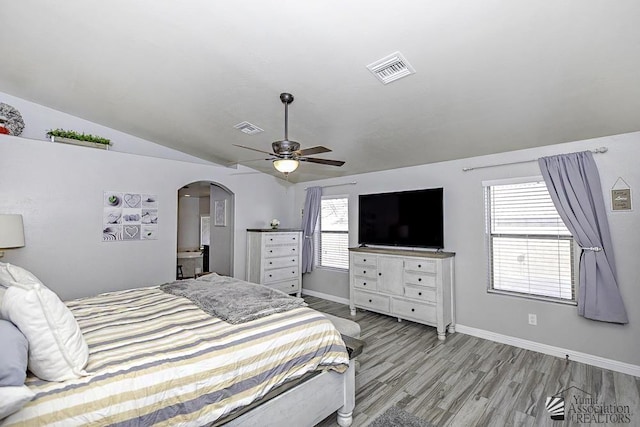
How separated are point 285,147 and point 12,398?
220 cm

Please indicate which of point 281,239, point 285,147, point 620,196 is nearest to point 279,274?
point 281,239

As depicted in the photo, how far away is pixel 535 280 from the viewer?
356cm

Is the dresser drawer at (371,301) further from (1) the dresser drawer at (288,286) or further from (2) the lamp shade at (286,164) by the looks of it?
(2) the lamp shade at (286,164)

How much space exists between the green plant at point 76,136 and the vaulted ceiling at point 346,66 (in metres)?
0.32

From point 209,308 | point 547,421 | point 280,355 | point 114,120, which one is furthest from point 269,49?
point 547,421

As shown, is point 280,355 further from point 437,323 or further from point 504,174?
point 504,174

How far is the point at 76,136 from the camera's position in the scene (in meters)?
3.89

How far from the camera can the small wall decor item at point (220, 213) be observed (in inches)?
233

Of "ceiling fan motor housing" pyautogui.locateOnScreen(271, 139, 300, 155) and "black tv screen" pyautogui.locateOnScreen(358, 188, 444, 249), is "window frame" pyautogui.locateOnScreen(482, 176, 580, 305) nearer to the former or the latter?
"black tv screen" pyautogui.locateOnScreen(358, 188, 444, 249)

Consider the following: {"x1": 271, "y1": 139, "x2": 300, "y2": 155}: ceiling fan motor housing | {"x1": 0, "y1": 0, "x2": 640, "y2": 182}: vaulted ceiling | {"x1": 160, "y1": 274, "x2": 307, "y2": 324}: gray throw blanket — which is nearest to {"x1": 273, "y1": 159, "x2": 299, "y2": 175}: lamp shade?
{"x1": 271, "y1": 139, "x2": 300, "y2": 155}: ceiling fan motor housing

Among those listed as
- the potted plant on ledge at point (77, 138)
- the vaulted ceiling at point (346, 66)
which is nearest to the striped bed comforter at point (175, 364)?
the vaulted ceiling at point (346, 66)

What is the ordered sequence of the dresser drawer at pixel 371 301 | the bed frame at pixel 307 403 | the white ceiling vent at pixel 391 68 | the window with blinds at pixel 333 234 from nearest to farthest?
the bed frame at pixel 307 403
the white ceiling vent at pixel 391 68
the dresser drawer at pixel 371 301
the window with blinds at pixel 333 234

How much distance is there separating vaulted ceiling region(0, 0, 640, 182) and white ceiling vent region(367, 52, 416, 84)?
57mm

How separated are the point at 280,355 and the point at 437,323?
8.81 feet
